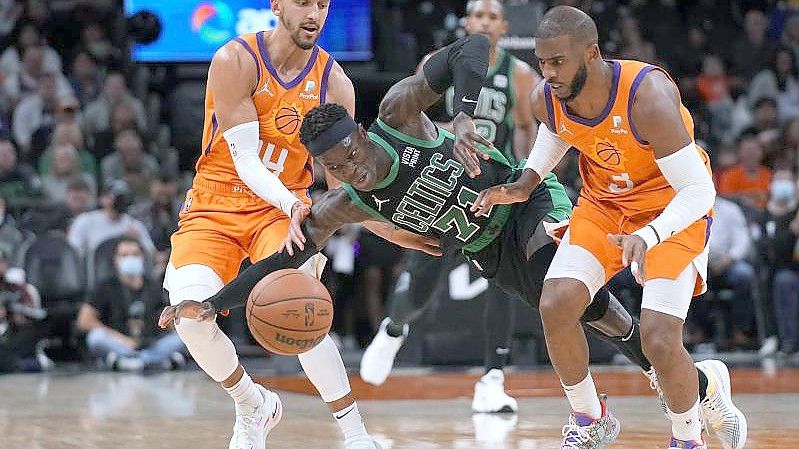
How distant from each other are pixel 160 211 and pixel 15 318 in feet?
5.70

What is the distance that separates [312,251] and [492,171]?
76 cm

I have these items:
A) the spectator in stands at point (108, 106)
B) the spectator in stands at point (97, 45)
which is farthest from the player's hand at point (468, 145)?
the spectator in stands at point (97, 45)

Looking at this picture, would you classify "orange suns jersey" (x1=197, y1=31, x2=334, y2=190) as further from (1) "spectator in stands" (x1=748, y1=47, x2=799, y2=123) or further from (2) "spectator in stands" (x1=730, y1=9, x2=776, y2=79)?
(2) "spectator in stands" (x1=730, y1=9, x2=776, y2=79)

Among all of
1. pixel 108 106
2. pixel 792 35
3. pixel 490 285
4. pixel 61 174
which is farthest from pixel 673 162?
pixel 792 35

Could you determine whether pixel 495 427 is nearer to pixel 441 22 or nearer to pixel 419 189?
pixel 419 189

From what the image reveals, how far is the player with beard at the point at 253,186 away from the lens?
509 centimetres

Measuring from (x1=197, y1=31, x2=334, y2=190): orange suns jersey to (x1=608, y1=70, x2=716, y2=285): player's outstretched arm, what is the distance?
4.54ft

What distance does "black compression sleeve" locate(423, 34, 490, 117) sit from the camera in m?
4.80

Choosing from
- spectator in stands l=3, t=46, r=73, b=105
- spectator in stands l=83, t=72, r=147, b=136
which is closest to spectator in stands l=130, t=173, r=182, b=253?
spectator in stands l=83, t=72, r=147, b=136

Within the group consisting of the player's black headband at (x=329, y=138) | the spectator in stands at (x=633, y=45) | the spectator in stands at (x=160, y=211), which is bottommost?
the spectator in stands at (x=160, y=211)

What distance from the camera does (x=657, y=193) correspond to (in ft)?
15.6

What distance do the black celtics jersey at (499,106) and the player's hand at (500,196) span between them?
1.99 m

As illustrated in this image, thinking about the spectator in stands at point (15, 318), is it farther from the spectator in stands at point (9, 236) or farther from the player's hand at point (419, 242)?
the player's hand at point (419, 242)

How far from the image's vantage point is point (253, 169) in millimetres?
5039
